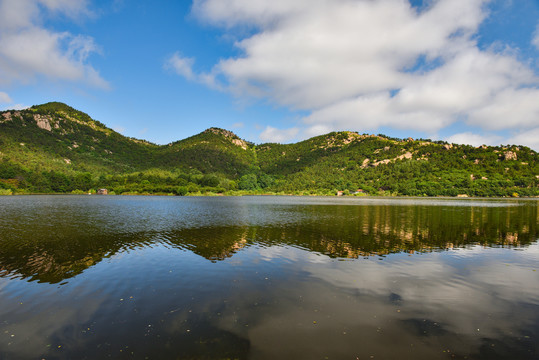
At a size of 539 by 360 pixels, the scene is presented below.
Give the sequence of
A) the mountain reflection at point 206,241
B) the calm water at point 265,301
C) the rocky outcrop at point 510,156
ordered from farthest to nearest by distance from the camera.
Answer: the rocky outcrop at point 510,156 → the mountain reflection at point 206,241 → the calm water at point 265,301

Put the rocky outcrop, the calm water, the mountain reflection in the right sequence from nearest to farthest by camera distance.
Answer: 1. the calm water
2. the mountain reflection
3. the rocky outcrop

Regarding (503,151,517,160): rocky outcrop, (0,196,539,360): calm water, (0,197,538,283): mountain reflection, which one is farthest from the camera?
(503,151,517,160): rocky outcrop

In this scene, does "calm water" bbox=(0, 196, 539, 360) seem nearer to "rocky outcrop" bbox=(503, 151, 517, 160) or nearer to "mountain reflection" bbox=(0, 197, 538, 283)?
"mountain reflection" bbox=(0, 197, 538, 283)

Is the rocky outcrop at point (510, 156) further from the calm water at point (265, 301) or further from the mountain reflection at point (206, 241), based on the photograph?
the calm water at point (265, 301)

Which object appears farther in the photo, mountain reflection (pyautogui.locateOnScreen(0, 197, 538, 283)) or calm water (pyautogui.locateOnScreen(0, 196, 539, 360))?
mountain reflection (pyautogui.locateOnScreen(0, 197, 538, 283))

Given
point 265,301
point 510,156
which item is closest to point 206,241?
point 265,301

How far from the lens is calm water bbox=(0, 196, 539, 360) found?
28.2 feet

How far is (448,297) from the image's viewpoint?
13.0 metres

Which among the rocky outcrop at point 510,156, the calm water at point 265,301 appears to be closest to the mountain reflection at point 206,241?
the calm water at point 265,301

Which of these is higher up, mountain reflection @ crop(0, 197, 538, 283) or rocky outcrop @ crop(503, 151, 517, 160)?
rocky outcrop @ crop(503, 151, 517, 160)

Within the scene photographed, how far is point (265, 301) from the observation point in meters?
12.3

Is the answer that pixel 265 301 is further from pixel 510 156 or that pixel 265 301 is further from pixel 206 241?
pixel 510 156

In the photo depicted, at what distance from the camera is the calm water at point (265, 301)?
8.59m

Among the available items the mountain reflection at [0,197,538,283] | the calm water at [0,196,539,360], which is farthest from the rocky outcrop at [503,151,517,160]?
the calm water at [0,196,539,360]
